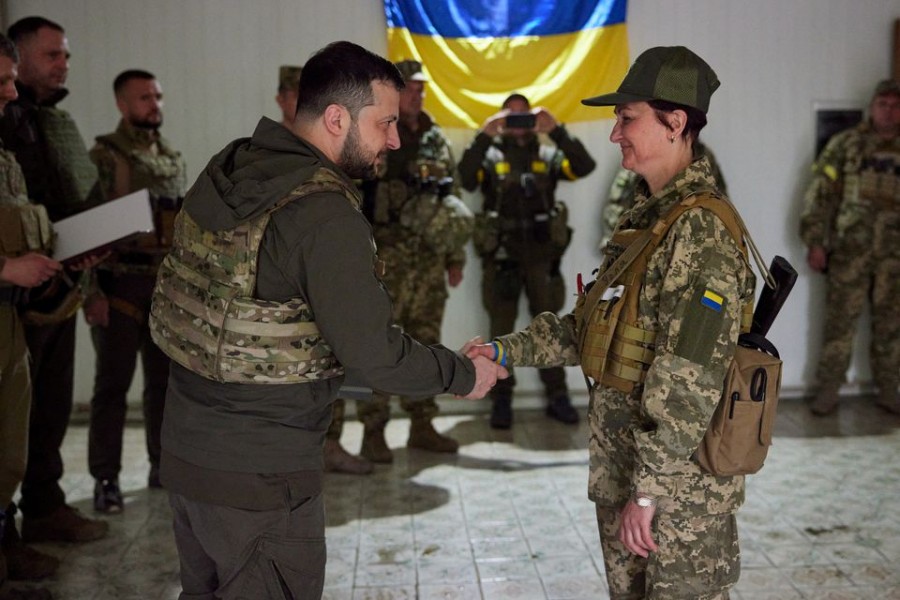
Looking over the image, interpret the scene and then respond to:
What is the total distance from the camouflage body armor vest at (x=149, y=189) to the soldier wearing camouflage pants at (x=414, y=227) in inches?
39.3

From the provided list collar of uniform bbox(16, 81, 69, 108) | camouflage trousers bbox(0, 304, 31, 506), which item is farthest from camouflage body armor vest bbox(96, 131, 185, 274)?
camouflage trousers bbox(0, 304, 31, 506)

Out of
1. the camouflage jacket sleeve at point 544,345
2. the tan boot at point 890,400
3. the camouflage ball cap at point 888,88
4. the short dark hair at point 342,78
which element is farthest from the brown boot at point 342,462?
the camouflage ball cap at point 888,88

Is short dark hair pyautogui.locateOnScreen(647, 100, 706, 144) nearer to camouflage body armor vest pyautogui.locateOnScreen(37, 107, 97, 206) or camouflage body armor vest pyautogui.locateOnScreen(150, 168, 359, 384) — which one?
camouflage body armor vest pyautogui.locateOnScreen(150, 168, 359, 384)

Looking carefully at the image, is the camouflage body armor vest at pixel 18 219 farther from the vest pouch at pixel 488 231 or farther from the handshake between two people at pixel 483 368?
the vest pouch at pixel 488 231

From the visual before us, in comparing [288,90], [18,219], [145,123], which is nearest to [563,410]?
[288,90]

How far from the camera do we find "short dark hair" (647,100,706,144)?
6.63ft

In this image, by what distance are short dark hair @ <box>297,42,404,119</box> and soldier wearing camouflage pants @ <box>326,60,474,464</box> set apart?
2.70 metres

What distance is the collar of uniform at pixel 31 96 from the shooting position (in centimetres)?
353

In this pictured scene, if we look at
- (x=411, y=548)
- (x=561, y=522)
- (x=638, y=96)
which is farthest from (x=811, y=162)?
(x=638, y=96)

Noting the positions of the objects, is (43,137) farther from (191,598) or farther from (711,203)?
(711,203)

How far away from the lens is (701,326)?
1.86m

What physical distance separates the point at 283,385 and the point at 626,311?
78cm

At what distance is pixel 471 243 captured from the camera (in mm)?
5520

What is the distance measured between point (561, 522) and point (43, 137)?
2609 mm
